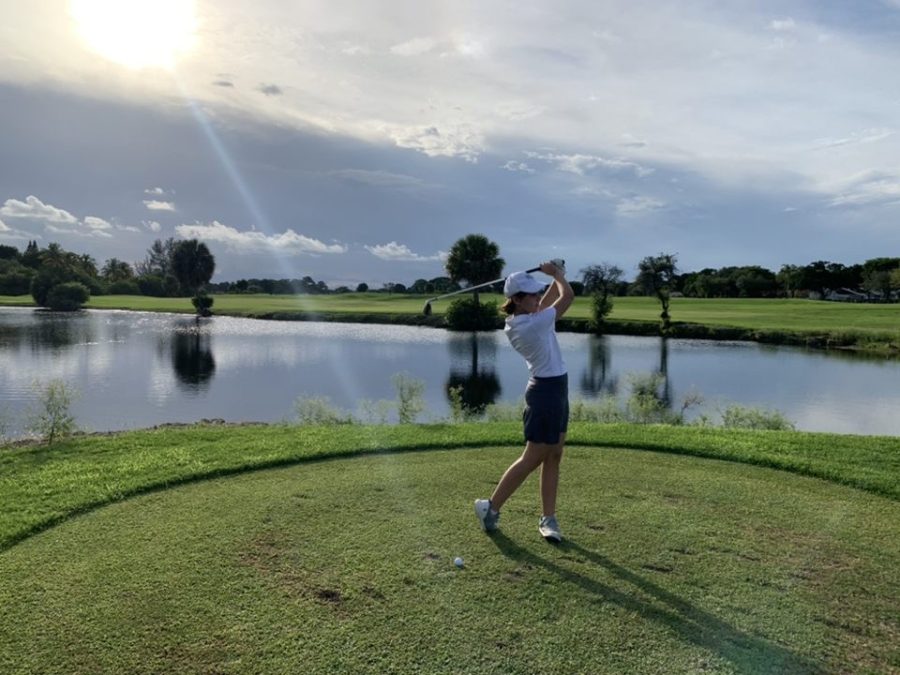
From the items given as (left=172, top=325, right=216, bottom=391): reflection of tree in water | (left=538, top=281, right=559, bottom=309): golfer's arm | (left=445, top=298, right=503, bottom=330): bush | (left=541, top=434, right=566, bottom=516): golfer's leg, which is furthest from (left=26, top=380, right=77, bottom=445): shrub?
(left=445, top=298, right=503, bottom=330): bush

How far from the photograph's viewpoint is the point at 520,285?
16.1 feet

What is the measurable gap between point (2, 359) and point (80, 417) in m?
14.4

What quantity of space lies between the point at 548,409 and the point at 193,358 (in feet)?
101

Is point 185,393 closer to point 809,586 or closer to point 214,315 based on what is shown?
point 809,586

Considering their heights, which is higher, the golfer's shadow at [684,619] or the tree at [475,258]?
the tree at [475,258]

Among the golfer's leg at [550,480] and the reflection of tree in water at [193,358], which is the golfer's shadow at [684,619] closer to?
the golfer's leg at [550,480]

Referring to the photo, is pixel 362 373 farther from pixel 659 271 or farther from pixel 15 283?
pixel 15 283

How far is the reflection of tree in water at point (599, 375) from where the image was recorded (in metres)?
24.9

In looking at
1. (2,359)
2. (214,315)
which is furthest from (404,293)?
(2,359)

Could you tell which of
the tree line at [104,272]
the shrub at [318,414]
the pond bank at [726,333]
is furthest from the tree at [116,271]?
the shrub at [318,414]

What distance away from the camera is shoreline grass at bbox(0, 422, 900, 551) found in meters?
6.20

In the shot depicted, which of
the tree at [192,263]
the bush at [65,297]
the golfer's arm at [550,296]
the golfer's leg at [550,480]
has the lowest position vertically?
the golfer's leg at [550,480]

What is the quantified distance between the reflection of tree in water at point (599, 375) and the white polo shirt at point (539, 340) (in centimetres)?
1790

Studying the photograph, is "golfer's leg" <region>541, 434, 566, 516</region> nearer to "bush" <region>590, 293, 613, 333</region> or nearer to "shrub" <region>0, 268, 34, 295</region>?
"bush" <region>590, 293, 613, 333</region>
